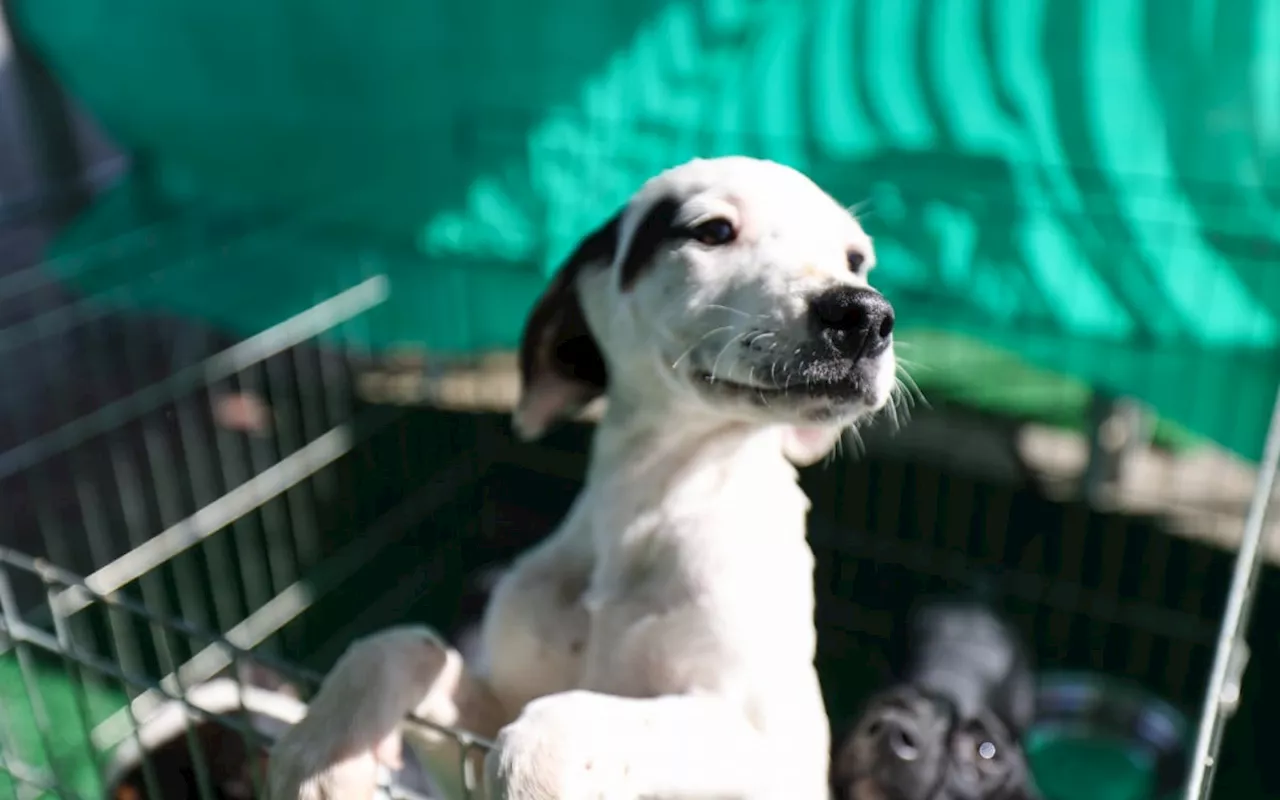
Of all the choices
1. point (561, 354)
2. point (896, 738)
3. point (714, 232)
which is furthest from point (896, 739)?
point (714, 232)

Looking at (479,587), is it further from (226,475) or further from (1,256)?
(1,256)

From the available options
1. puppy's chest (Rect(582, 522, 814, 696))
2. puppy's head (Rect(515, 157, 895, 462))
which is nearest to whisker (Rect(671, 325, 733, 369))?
puppy's head (Rect(515, 157, 895, 462))

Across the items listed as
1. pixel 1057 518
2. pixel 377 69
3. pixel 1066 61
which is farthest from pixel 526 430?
pixel 1057 518

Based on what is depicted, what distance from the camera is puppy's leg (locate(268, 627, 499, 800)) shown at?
32.3 inches

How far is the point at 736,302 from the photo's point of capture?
31.2 inches

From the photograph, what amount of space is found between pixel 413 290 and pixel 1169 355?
1259 millimetres

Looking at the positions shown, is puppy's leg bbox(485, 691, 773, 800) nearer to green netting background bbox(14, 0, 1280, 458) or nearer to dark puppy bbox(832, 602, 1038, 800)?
dark puppy bbox(832, 602, 1038, 800)

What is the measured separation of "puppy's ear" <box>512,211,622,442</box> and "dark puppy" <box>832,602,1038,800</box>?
516 mm

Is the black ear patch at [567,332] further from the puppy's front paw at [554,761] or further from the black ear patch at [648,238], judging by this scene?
the puppy's front paw at [554,761]

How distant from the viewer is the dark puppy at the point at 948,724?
4.08 feet

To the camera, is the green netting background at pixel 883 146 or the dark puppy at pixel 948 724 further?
the green netting background at pixel 883 146

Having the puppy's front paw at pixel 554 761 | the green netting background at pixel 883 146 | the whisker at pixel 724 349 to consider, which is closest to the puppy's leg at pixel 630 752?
the puppy's front paw at pixel 554 761

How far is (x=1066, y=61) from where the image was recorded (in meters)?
1.62

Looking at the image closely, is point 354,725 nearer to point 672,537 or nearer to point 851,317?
point 672,537
